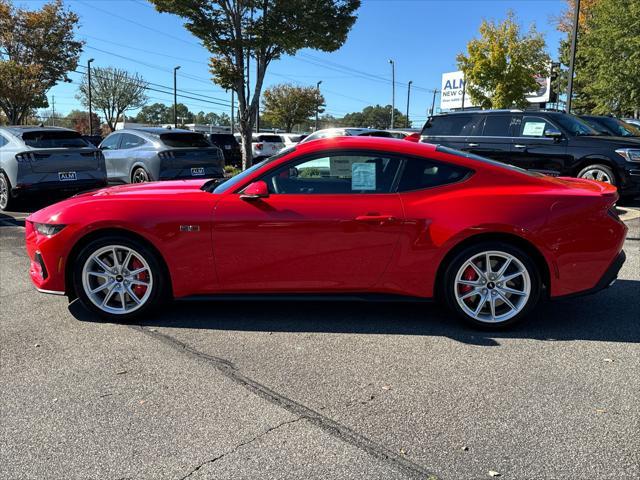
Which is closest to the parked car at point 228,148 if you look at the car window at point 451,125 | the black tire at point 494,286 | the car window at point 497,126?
the car window at point 451,125

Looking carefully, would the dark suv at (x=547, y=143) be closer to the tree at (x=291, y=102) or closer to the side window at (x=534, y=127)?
the side window at (x=534, y=127)

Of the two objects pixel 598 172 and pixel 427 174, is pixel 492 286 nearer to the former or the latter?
pixel 427 174

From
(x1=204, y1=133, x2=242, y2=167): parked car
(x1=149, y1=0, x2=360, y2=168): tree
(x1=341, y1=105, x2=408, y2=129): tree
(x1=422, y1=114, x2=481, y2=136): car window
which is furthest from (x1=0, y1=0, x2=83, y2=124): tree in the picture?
(x1=341, y1=105, x2=408, y2=129): tree

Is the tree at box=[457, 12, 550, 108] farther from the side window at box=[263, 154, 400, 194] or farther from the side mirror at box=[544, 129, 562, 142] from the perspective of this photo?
the side window at box=[263, 154, 400, 194]

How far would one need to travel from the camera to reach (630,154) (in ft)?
31.5

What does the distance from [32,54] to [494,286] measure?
28.1m

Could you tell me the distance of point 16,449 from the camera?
265 centimetres

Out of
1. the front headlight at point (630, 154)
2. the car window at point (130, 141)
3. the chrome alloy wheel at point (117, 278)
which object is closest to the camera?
the chrome alloy wheel at point (117, 278)

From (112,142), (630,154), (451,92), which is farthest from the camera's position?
(451,92)

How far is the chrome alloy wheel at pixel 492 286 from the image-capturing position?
412 centimetres

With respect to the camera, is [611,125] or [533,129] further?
[611,125]

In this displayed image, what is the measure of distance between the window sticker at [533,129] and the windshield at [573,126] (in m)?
0.27

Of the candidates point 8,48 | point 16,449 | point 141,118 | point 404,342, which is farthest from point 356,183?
point 141,118

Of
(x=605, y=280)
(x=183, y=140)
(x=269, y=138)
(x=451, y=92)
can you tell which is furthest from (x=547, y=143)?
(x=451, y=92)
